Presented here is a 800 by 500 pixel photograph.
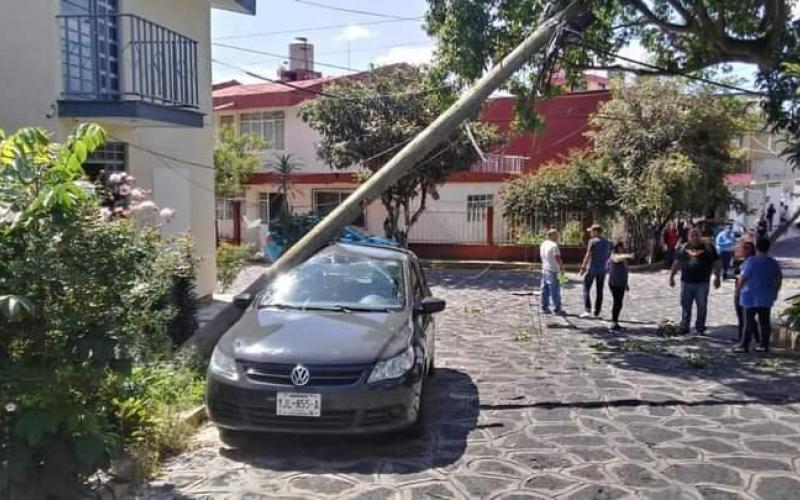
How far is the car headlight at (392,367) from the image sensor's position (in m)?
5.81

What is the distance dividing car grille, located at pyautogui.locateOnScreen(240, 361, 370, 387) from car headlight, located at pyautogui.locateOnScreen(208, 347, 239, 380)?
0.14 meters

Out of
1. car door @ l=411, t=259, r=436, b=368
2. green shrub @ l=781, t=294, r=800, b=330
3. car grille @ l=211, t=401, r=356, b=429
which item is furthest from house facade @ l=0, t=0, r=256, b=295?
green shrub @ l=781, t=294, r=800, b=330

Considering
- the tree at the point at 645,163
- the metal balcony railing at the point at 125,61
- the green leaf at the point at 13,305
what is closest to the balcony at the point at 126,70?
the metal balcony railing at the point at 125,61

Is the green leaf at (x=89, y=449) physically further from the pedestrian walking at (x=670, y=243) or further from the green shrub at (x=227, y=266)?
the pedestrian walking at (x=670, y=243)

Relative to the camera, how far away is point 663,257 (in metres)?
23.9

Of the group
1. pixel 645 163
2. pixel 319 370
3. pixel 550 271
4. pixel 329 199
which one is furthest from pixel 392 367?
pixel 329 199

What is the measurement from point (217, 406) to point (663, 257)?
67.4ft

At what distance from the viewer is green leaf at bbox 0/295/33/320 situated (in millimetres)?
3775

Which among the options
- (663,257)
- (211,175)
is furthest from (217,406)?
(663,257)

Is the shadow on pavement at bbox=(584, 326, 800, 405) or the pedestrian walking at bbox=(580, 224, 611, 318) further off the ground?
the pedestrian walking at bbox=(580, 224, 611, 318)

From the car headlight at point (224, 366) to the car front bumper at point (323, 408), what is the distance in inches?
1.9

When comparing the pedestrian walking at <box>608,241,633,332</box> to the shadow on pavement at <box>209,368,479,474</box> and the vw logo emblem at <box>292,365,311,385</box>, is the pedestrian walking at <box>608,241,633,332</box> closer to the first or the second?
the shadow on pavement at <box>209,368,479,474</box>

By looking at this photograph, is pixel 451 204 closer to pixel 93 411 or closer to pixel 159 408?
pixel 159 408

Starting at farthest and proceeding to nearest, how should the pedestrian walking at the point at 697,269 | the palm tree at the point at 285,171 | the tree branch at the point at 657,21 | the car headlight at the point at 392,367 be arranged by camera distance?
the palm tree at the point at 285,171 < the tree branch at the point at 657,21 < the pedestrian walking at the point at 697,269 < the car headlight at the point at 392,367
